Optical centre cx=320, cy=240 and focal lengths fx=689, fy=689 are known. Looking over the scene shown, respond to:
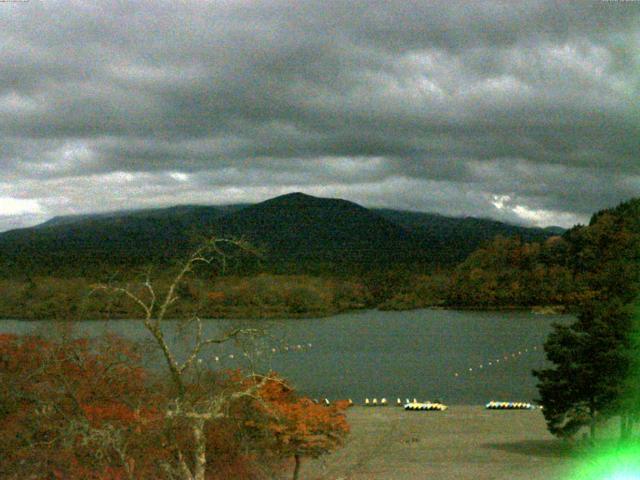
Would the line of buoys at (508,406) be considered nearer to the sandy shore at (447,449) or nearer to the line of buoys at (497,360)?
the sandy shore at (447,449)

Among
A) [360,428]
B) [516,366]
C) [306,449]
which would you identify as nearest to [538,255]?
[516,366]

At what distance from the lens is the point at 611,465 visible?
16953 mm

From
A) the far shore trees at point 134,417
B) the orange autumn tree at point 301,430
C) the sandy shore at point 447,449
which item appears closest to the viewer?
the far shore trees at point 134,417

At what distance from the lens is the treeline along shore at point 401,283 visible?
8262cm

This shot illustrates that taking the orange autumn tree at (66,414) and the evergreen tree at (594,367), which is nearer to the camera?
the orange autumn tree at (66,414)

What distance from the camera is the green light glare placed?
1552 centimetres

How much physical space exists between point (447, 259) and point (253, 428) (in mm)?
159932

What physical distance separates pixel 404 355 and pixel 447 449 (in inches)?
1523

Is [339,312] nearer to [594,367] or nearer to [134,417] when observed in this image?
[594,367]

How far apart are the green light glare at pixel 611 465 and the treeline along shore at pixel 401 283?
5797cm

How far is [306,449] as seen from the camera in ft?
47.8

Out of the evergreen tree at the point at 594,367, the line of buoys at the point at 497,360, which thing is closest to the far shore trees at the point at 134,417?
the evergreen tree at the point at 594,367

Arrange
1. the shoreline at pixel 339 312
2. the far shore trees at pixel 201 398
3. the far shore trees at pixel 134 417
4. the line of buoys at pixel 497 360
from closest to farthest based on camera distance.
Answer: the far shore trees at pixel 201 398 → the far shore trees at pixel 134 417 → the line of buoys at pixel 497 360 → the shoreline at pixel 339 312

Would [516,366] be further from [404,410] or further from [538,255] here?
[538,255]
